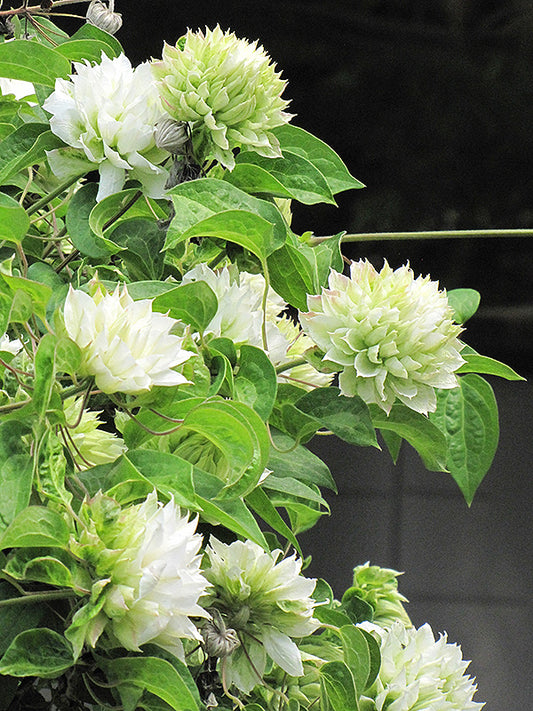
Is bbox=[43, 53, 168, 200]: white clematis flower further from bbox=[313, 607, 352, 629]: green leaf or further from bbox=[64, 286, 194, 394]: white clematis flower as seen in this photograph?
bbox=[313, 607, 352, 629]: green leaf

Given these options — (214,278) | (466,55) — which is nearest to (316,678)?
(214,278)

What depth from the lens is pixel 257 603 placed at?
0.85 ft

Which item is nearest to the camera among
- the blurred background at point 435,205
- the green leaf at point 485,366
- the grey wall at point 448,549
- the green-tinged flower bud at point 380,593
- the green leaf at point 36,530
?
the green leaf at point 36,530

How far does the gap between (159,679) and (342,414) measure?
0.32ft

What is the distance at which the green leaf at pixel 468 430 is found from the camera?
305 millimetres

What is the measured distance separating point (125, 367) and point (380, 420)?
0.35 feet

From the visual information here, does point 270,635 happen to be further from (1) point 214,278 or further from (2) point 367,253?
(2) point 367,253

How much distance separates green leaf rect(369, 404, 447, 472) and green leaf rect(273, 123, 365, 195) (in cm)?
8

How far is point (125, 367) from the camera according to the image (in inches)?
7.8

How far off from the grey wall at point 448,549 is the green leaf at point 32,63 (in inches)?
47.1

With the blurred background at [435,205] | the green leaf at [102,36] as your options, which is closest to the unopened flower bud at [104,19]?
the green leaf at [102,36]

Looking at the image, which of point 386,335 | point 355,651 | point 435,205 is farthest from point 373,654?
point 435,205

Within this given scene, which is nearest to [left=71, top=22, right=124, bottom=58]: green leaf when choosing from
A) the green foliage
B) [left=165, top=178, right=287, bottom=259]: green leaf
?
the green foliage

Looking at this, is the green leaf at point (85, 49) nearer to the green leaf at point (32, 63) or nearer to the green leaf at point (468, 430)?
the green leaf at point (32, 63)
